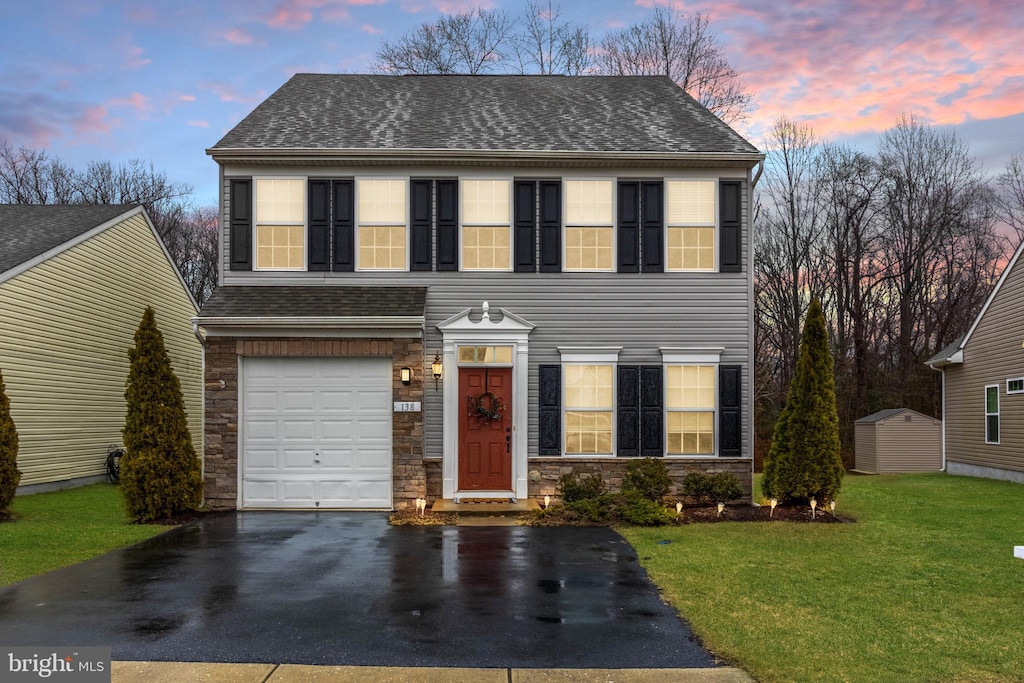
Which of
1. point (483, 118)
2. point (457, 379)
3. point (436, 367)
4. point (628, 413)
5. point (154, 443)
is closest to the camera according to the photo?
point (154, 443)

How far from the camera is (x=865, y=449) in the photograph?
2484 centimetres

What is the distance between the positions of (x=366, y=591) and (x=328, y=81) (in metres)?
12.9

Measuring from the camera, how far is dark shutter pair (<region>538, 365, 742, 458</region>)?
45.2 feet

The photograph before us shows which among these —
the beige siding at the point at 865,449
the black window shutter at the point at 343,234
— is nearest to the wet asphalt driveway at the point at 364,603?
the black window shutter at the point at 343,234

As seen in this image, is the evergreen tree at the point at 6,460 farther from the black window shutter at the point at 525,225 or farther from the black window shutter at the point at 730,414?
the black window shutter at the point at 730,414

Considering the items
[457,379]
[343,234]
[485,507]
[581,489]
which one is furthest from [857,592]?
[343,234]

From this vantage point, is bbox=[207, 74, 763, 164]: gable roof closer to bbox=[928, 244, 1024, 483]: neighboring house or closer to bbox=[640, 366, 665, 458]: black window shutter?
bbox=[640, 366, 665, 458]: black window shutter

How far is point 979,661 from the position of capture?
5602mm

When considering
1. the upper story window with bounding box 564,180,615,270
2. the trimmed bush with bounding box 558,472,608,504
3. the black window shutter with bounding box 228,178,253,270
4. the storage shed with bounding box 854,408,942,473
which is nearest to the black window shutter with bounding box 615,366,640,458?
the trimmed bush with bounding box 558,472,608,504

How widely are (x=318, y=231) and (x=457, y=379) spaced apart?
3512 millimetres

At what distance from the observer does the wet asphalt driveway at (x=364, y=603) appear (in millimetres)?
5898

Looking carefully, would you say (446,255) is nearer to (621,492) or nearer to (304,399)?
(304,399)

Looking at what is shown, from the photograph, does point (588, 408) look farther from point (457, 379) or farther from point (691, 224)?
point (691, 224)

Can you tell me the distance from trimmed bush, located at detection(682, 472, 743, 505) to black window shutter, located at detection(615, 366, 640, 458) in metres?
1.18
